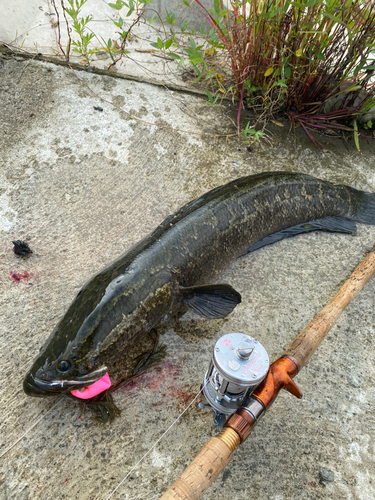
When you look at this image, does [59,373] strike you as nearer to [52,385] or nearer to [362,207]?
[52,385]

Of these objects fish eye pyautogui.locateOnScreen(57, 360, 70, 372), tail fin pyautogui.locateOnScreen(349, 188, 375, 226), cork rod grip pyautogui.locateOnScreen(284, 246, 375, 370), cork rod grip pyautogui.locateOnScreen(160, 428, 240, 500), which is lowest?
fish eye pyautogui.locateOnScreen(57, 360, 70, 372)

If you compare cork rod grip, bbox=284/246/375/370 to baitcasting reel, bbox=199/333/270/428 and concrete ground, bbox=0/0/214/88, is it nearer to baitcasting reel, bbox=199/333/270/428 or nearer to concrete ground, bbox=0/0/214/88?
baitcasting reel, bbox=199/333/270/428

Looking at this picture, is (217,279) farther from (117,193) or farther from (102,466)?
(102,466)

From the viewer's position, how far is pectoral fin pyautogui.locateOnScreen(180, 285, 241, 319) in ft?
7.64

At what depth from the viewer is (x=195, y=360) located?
7.88 feet

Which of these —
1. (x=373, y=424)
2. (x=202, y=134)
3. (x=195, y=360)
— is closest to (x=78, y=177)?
(x=202, y=134)

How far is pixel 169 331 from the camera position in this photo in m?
2.53

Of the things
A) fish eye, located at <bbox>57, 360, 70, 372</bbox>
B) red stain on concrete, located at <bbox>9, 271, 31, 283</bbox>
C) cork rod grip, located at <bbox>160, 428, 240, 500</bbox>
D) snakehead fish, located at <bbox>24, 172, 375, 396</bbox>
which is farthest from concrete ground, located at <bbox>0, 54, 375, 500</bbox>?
cork rod grip, located at <bbox>160, 428, 240, 500</bbox>

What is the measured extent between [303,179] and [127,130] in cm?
192

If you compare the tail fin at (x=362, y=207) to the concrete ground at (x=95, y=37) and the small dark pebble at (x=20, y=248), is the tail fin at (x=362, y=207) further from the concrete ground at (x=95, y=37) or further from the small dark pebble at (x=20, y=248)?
the small dark pebble at (x=20, y=248)

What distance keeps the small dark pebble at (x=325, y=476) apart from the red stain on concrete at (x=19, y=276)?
2331 millimetres

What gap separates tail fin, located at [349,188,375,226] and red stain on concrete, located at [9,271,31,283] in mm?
2986

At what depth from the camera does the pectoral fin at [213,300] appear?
2.33 meters

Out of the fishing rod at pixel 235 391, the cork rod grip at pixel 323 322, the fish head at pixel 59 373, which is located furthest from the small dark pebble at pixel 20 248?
the cork rod grip at pixel 323 322
